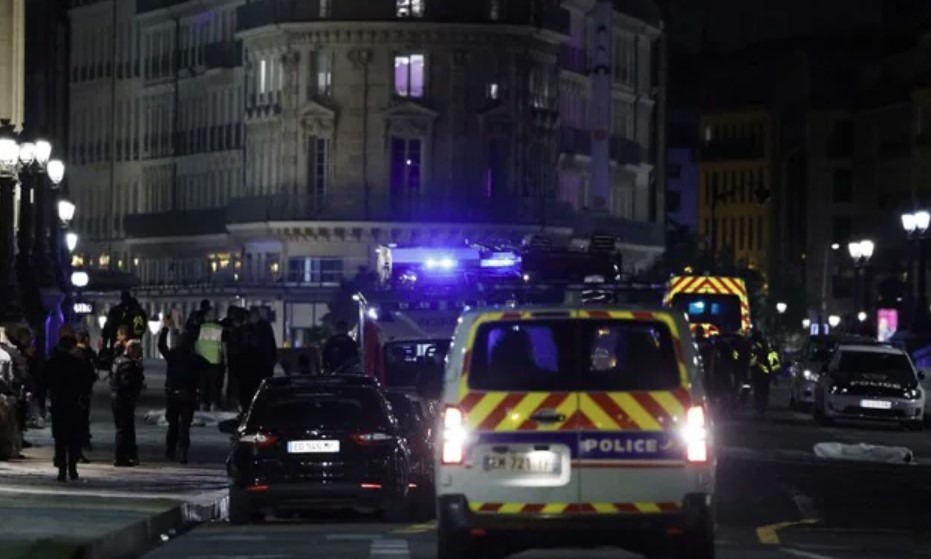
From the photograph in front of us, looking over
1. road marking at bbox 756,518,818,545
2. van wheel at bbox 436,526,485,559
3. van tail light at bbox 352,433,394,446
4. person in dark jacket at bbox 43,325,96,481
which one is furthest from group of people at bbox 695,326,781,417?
van wheel at bbox 436,526,485,559

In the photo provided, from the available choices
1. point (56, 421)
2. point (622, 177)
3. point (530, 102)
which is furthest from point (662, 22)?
point (56, 421)

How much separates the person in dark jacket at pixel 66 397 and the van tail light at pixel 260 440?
14.7 ft

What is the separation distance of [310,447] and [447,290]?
16.3 meters

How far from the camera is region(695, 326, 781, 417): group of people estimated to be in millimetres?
60156

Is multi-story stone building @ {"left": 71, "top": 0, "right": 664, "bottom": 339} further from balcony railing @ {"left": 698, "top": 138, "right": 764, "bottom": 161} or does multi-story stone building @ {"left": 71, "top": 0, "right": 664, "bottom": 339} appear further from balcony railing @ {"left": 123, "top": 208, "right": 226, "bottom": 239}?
balcony railing @ {"left": 698, "top": 138, "right": 764, "bottom": 161}

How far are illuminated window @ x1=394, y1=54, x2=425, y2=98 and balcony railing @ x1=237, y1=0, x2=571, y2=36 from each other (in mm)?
1802

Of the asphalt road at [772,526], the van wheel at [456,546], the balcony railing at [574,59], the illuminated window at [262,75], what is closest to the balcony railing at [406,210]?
the illuminated window at [262,75]

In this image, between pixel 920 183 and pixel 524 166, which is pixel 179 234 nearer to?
pixel 524 166

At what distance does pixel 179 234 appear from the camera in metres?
125

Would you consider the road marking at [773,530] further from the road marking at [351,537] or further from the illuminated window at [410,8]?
the illuminated window at [410,8]

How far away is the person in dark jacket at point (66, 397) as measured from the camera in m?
34.7

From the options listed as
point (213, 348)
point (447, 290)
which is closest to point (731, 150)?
point (213, 348)

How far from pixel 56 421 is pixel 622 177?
95772 mm

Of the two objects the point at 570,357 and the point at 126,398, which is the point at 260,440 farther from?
the point at 570,357
